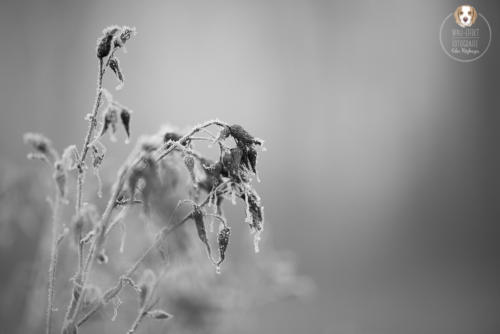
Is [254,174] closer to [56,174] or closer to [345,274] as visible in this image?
[56,174]

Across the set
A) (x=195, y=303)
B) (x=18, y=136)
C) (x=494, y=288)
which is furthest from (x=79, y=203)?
(x=494, y=288)

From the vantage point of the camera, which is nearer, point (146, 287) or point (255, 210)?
point (255, 210)

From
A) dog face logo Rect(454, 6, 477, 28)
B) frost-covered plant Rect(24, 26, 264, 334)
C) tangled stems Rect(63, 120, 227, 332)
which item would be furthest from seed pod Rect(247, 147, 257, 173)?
dog face logo Rect(454, 6, 477, 28)

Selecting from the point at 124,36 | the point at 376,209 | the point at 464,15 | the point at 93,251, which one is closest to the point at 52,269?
the point at 93,251

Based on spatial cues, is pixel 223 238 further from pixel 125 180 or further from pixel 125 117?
pixel 125 117

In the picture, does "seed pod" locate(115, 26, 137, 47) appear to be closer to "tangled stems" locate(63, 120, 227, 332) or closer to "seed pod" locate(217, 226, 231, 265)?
"tangled stems" locate(63, 120, 227, 332)

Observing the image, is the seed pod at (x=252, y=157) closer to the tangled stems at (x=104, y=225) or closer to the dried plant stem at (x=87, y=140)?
the tangled stems at (x=104, y=225)
